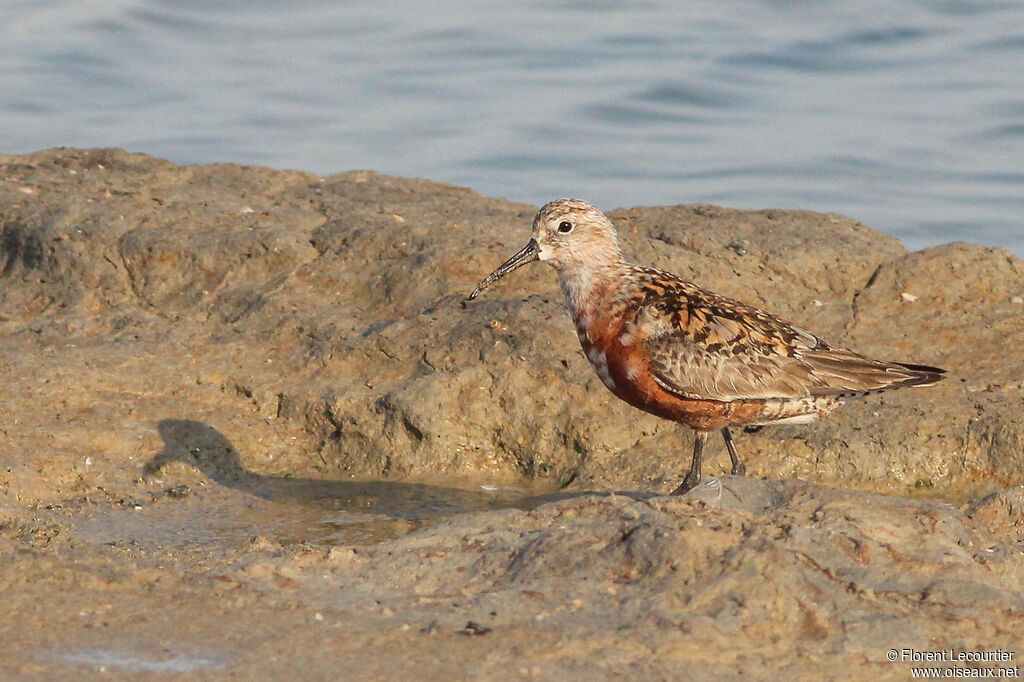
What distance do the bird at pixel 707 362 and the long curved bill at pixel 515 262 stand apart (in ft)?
1.77

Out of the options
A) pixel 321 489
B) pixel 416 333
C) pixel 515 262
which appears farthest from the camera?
pixel 416 333

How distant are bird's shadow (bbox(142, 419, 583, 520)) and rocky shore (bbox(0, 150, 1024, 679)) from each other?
0.09 feet

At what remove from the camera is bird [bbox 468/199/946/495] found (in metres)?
8.72

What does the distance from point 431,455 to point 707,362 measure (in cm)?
219

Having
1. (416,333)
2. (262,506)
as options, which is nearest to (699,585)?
(262,506)

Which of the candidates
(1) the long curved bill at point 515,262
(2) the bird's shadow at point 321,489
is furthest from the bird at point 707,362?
(2) the bird's shadow at point 321,489

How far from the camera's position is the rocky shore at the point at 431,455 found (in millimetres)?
5887

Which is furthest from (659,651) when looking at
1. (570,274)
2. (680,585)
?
(570,274)

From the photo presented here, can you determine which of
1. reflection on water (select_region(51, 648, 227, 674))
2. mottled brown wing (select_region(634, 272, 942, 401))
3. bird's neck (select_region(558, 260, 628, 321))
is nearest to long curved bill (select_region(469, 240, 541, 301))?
bird's neck (select_region(558, 260, 628, 321))

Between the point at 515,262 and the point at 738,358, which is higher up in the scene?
the point at 515,262

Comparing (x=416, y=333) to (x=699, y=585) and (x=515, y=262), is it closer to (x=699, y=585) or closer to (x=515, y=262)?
(x=515, y=262)

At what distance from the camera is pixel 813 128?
2295 centimetres

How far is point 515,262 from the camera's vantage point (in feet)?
32.4

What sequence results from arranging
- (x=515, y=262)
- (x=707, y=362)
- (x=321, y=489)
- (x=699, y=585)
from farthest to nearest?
1. (x=515, y=262)
2. (x=321, y=489)
3. (x=707, y=362)
4. (x=699, y=585)
